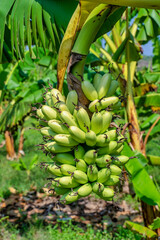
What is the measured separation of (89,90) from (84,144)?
191 millimetres

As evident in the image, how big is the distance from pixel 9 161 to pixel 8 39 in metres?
4.38

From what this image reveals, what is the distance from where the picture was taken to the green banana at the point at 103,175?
2.41 ft

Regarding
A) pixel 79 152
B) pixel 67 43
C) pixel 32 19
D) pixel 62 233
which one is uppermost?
pixel 32 19

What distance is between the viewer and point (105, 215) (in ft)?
9.80

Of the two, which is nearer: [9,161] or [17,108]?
[17,108]

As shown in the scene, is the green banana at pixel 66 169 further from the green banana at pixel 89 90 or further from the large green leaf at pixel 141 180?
the large green leaf at pixel 141 180

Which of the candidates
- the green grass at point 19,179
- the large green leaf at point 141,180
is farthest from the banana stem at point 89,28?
the green grass at point 19,179

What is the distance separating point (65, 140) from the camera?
0.73 m

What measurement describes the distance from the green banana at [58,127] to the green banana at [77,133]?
63 mm

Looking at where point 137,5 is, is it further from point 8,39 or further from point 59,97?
point 8,39

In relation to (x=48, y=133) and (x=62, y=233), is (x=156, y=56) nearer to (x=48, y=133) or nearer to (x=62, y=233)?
(x=62, y=233)

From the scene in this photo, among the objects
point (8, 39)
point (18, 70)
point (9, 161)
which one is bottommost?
point (9, 161)

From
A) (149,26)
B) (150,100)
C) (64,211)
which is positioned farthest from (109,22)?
(64,211)

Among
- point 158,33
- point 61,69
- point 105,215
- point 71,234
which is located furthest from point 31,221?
point 158,33
